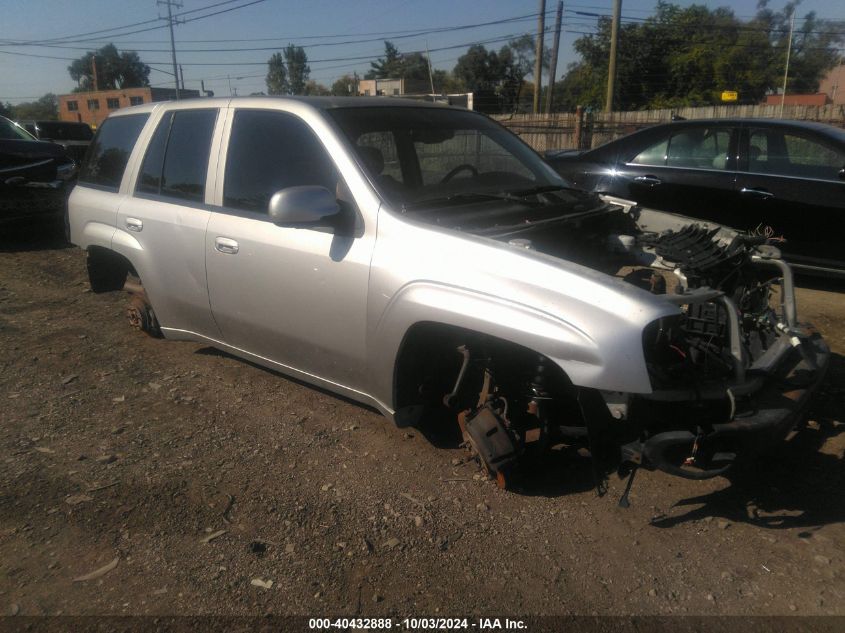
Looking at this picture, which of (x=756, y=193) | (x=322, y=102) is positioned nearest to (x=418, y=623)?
(x=322, y=102)

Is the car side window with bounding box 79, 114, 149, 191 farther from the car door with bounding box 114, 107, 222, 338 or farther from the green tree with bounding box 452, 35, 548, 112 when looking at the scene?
the green tree with bounding box 452, 35, 548, 112

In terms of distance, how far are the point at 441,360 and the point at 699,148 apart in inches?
197

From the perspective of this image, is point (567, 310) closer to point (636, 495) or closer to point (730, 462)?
point (730, 462)

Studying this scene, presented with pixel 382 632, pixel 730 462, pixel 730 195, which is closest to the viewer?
pixel 382 632

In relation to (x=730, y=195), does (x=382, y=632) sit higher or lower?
lower

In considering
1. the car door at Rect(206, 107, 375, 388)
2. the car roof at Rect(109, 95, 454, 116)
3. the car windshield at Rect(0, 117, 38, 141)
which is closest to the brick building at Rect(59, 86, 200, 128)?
the car windshield at Rect(0, 117, 38, 141)

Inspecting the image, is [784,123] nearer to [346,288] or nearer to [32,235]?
[346,288]

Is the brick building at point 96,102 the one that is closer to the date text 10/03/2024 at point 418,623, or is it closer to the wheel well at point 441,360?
the wheel well at point 441,360

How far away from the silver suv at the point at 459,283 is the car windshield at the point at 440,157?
2 cm

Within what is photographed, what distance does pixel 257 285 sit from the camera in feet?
11.7

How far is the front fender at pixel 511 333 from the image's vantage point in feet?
7.86

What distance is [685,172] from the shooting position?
267 inches

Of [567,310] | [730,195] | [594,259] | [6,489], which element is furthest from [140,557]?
[730,195]

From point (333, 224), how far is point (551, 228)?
1.11m
